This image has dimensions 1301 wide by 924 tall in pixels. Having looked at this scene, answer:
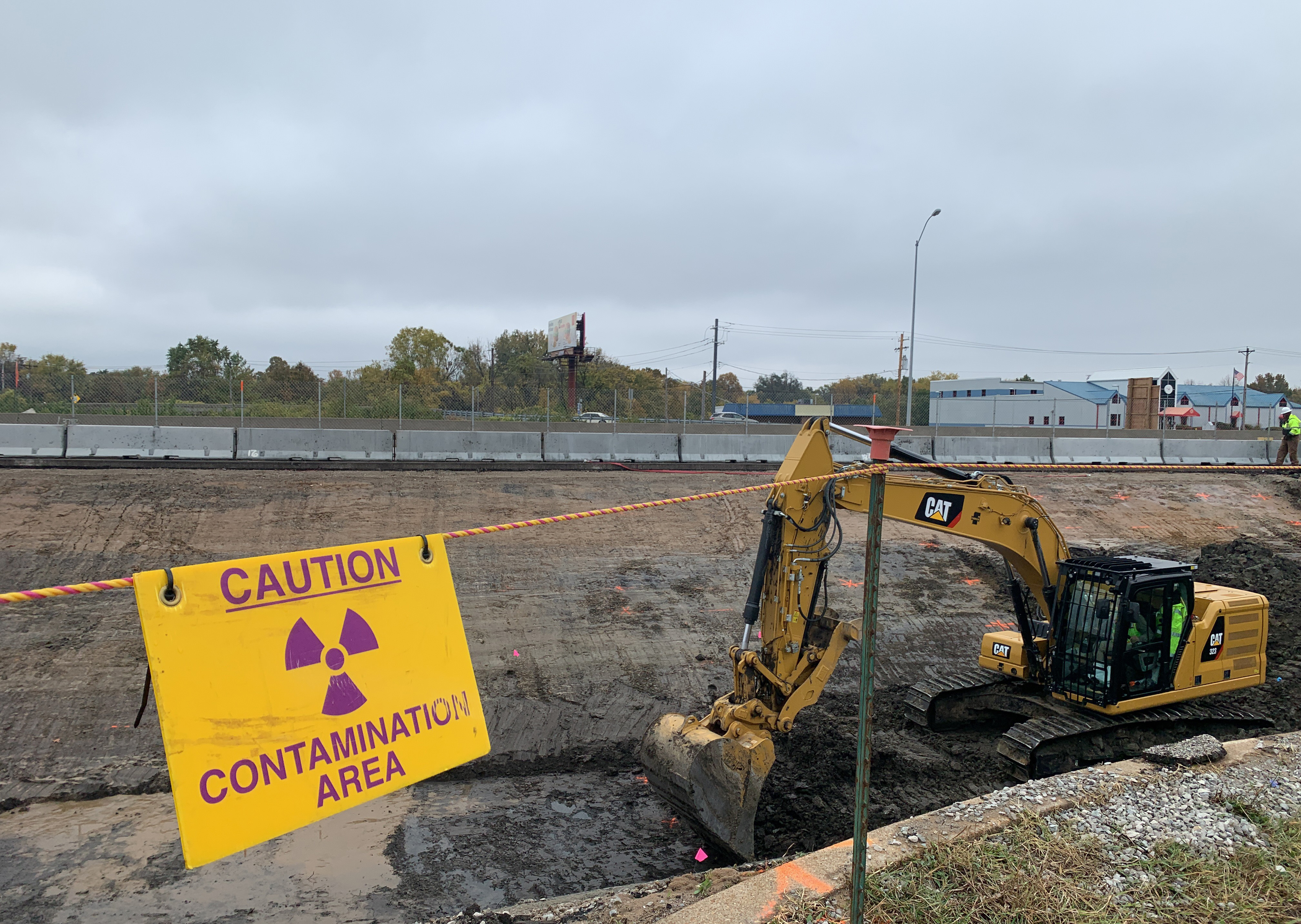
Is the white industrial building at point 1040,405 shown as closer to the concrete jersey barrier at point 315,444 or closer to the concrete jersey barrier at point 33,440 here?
the concrete jersey barrier at point 315,444

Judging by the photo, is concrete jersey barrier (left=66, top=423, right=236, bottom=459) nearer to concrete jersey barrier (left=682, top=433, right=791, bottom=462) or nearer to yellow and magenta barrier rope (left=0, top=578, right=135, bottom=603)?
concrete jersey barrier (left=682, top=433, right=791, bottom=462)

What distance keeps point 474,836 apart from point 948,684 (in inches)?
222

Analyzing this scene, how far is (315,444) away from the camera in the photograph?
63.7ft

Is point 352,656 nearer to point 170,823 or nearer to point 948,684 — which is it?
point 170,823

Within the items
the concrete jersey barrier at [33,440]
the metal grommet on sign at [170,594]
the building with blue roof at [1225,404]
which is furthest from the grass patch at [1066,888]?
the building with blue roof at [1225,404]

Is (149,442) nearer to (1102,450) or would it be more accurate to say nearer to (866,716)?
(866,716)

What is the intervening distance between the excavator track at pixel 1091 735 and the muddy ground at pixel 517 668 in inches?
24.6

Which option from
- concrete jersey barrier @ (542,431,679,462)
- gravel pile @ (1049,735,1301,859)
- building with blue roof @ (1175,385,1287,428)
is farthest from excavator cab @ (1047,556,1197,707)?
building with blue roof @ (1175,385,1287,428)

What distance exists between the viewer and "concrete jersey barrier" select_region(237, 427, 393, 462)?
Result: 19281 mm

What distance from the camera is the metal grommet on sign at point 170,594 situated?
2.67 meters

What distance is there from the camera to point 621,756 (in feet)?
29.1

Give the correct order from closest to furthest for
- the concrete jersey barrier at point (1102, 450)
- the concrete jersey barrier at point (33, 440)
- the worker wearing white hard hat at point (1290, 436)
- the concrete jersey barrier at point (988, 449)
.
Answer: the concrete jersey barrier at point (33, 440) < the worker wearing white hard hat at point (1290, 436) < the concrete jersey barrier at point (988, 449) < the concrete jersey barrier at point (1102, 450)

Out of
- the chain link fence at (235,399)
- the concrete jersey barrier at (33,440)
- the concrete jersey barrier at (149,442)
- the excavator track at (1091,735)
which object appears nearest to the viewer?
the excavator track at (1091,735)

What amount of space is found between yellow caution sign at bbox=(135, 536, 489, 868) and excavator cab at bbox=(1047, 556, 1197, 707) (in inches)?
268
